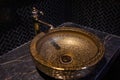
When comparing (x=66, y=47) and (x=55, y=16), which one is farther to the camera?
(x=55, y=16)

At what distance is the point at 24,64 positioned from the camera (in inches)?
52.9

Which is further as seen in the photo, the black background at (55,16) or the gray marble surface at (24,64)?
the black background at (55,16)

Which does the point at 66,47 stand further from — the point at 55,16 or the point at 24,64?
the point at 55,16

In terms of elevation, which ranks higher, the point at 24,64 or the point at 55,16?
the point at 55,16

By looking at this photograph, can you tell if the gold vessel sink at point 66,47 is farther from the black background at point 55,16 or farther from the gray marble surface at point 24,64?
the black background at point 55,16

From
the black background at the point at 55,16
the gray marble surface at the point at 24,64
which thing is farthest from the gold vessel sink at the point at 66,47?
the black background at the point at 55,16


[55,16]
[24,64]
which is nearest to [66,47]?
[24,64]

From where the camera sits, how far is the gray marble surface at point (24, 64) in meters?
1.24

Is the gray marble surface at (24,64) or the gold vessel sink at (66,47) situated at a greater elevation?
the gold vessel sink at (66,47)

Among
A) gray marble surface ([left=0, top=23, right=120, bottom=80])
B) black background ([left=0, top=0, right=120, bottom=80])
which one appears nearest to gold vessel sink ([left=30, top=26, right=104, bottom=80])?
gray marble surface ([left=0, top=23, right=120, bottom=80])

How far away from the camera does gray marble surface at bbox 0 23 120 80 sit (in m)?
1.24

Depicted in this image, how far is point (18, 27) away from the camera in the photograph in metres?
1.46

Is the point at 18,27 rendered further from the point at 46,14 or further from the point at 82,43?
the point at 82,43

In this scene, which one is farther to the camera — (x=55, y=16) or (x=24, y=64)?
(x=55, y=16)
